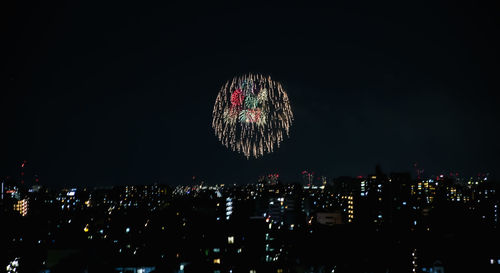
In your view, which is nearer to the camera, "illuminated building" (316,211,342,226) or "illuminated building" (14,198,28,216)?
"illuminated building" (316,211,342,226)

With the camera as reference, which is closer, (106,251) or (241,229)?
(106,251)

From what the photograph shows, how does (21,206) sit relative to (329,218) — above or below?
above

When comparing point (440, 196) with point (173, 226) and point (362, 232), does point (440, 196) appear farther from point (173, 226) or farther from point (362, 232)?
point (173, 226)

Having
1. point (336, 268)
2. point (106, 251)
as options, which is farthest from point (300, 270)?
point (106, 251)

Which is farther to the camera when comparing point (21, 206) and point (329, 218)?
point (21, 206)

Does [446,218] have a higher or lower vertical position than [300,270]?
higher

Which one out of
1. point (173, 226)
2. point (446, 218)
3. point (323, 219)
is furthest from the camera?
point (323, 219)

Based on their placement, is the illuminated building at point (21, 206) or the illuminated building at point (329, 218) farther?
the illuminated building at point (21, 206)

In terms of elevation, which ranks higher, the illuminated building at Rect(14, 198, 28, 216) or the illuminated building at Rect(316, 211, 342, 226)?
the illuminated building at Rect(14, 198, 28, 216)

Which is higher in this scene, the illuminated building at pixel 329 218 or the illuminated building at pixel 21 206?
the illuminated building at pixel 21 206

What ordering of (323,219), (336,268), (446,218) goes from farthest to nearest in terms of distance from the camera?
1. (323,219)
2. (446,218)
3. (336,268)

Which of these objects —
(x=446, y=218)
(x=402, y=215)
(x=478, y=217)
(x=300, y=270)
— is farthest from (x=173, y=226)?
(x=478, y=217)
